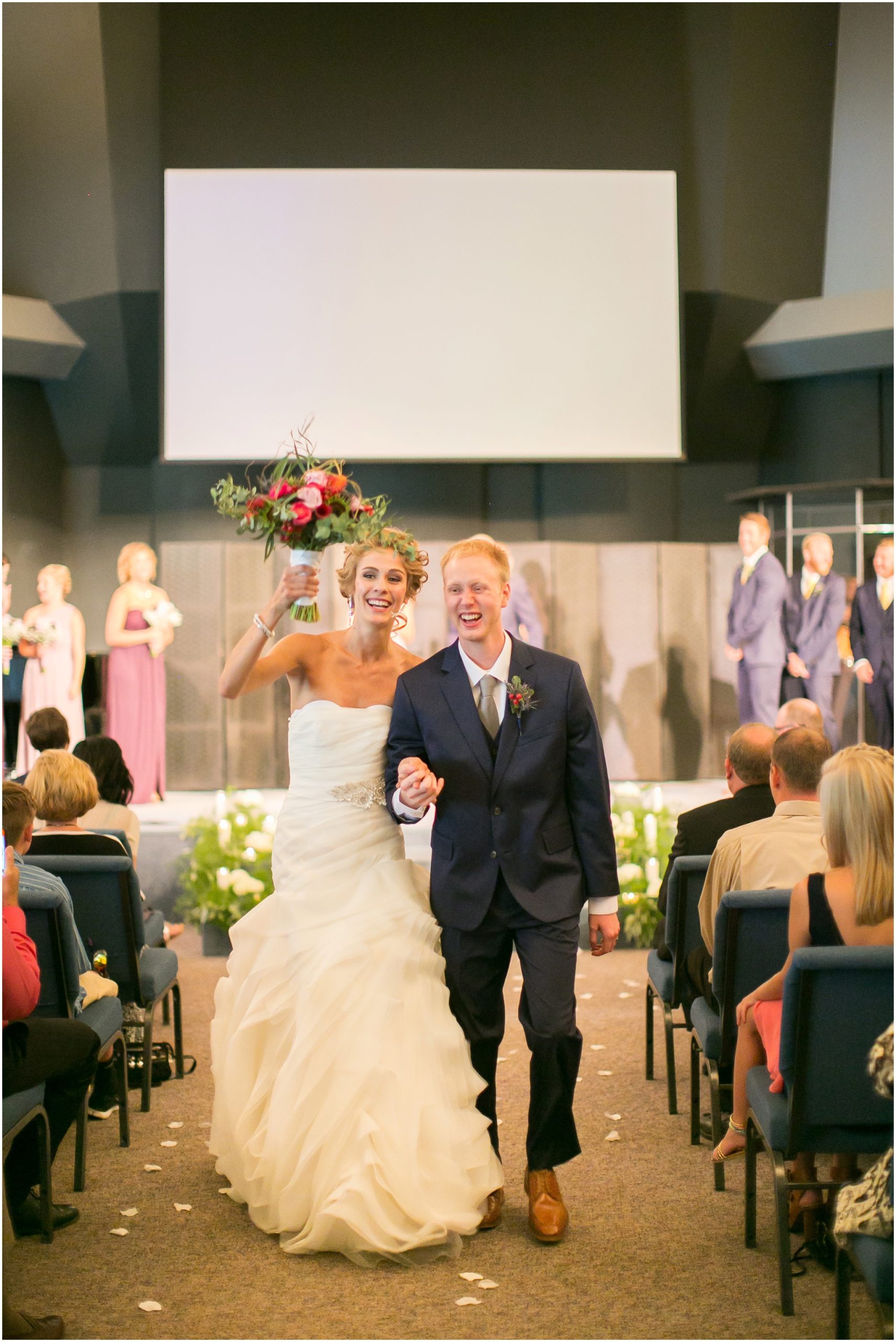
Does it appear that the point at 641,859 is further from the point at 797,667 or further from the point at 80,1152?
the point at 797,667

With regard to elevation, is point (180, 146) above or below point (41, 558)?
above

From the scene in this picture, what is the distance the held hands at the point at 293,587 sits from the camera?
3172 millimetres

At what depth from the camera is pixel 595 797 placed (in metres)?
3.08

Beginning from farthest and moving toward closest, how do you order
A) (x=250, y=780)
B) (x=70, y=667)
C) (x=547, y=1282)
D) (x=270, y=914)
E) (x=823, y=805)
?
1. (x=250, y=780)
2. (x=70, y=667)
3. (x=270, y=914)
4. (x=547, y=1282)
5. (x=823, y=805)

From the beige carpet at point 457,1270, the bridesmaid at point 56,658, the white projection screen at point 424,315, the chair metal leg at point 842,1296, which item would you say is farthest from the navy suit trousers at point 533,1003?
the white projection screen at point 424,315

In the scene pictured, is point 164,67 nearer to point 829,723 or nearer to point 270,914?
point 829,723

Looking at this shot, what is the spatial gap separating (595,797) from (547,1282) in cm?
110

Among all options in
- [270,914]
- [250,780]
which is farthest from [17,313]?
[270,914]

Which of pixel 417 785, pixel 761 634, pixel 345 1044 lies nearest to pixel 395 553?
pixel 417 785

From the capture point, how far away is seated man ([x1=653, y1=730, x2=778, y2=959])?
4.01 metres

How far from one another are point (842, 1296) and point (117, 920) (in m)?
2.28

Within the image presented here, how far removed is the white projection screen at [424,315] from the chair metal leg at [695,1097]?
7.41m

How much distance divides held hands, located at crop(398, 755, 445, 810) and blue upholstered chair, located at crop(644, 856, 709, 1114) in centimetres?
115

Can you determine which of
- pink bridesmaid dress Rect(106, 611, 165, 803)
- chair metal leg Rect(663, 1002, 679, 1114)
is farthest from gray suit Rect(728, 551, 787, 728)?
chair metal leg Rect(663, 1002, 679, 1114)
